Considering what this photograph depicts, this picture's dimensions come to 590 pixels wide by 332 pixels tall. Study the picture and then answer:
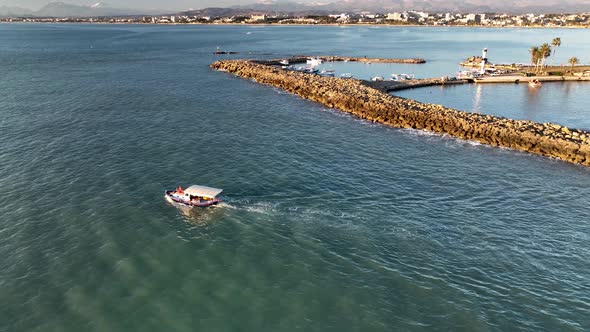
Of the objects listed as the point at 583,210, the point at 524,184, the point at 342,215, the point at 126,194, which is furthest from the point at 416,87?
the point at 126,194

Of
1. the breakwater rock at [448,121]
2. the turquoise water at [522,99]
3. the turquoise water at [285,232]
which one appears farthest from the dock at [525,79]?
the turquoise water at [285,232]

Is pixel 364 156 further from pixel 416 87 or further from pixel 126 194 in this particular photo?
pixel 416 87

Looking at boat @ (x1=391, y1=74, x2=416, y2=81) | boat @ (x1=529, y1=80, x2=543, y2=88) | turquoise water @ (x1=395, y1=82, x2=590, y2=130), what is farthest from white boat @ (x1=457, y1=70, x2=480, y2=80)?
boat @ (x1=529, y1=80, x2=543, y2=88)

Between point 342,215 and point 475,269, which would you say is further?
point 342,215

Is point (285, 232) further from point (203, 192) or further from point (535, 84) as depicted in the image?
point (535, 84)

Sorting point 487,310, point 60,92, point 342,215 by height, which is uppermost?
point 60,92

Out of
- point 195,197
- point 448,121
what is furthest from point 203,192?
point 448,121

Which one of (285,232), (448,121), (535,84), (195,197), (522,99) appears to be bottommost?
(285,232)
